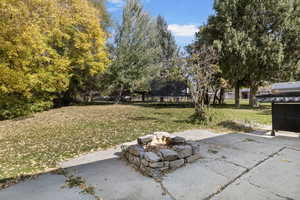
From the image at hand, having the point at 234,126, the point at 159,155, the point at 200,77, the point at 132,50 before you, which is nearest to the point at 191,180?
the point at 159,155

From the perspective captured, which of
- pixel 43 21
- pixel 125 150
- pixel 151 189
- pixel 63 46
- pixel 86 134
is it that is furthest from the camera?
pixel 63 46

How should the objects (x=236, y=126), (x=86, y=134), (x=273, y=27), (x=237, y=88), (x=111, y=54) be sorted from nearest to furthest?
1. (x=86, y=134)
2. (x=236, y=126)
3. (x=273, y=27)
4. (x=237, y=88)
5. (x=111, y=54)

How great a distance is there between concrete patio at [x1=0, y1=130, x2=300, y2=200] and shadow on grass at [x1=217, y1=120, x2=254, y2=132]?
253cm

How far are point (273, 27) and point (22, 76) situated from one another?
52.5ft

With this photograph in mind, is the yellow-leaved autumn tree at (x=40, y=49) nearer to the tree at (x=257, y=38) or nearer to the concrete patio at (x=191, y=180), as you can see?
the concrete patio at (x=191, y=180)

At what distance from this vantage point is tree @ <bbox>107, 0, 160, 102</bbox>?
1508 cm

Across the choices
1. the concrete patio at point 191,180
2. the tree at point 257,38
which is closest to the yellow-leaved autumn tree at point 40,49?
the concrete patio at point 191,180

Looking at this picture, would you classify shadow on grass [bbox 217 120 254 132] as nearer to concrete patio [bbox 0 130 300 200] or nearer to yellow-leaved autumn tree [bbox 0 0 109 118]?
concrete patio [bbox 0 130 300 200]

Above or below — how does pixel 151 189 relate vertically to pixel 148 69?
below

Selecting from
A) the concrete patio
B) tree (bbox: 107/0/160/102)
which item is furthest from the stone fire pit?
tree (bbox: 107/0/160/102)

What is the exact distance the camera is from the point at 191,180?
8.68 ft

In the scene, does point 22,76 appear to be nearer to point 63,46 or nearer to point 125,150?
point 63,46

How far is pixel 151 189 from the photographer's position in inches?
94.7

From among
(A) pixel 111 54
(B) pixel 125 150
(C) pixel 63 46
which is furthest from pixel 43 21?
(A) pixel 111 54
